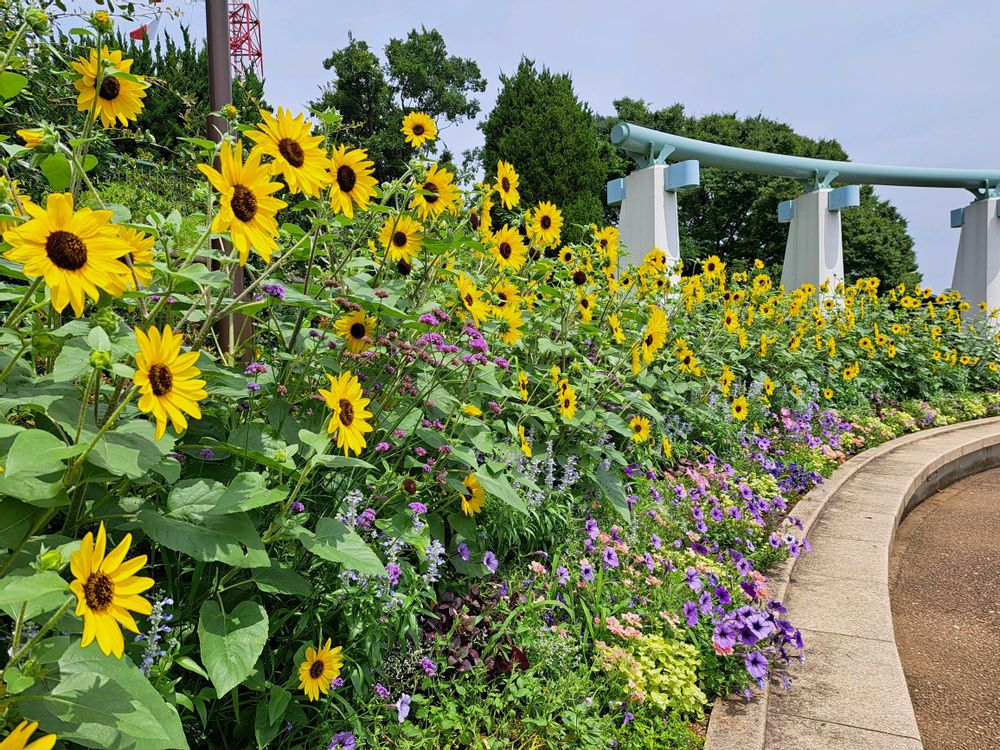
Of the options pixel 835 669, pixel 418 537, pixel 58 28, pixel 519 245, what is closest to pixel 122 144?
pixel 58 28

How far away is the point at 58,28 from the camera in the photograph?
8.18 ft

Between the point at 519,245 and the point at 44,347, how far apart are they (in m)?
1.79

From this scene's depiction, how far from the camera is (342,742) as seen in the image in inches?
59.4

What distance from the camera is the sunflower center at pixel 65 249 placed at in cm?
96

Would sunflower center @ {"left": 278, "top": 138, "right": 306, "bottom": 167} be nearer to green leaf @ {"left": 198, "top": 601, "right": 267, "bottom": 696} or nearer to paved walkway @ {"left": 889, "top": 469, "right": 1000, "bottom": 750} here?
green leaf @ {"left": 198, "top": 601, "right": 267, "bottom": 696}

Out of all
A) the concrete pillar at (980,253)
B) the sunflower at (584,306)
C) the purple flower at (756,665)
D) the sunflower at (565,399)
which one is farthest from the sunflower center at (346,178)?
the concrete pillar at (980,253)

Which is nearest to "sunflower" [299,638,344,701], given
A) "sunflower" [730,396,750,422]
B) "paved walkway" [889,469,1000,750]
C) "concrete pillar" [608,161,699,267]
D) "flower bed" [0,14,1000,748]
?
"flower bed" [0,14,1000,748]

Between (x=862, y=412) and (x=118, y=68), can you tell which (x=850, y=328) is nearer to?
(x=862, y=412)

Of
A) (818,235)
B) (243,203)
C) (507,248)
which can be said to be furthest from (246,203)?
(818,235)

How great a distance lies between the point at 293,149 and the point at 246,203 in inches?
9.4

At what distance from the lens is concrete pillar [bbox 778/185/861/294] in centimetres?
1229

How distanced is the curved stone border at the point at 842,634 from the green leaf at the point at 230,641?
1.43 meters

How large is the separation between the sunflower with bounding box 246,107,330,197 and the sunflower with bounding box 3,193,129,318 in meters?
0.43

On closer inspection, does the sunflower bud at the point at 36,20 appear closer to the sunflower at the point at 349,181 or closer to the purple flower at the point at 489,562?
the sunflower at the point at 349,181
